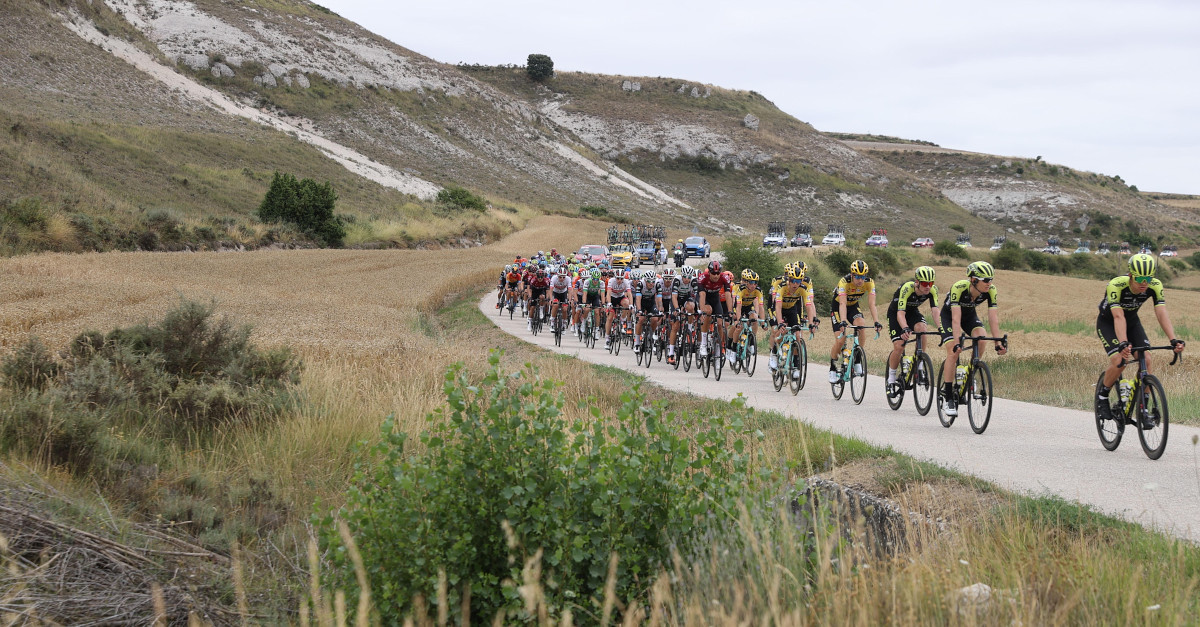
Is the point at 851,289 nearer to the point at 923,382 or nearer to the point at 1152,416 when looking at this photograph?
the point at 923,382

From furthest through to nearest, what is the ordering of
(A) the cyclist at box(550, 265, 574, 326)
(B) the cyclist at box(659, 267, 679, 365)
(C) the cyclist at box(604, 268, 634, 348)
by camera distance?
(A) the cyclist at box(550, 265, 574, 326), (C) the cyclist at box(604, 268, 634, 348), (B) the cyclist at box(659, 267, 679, 365)

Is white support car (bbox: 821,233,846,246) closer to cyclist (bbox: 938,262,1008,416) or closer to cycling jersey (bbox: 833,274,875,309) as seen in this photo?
cycling jersey (bbox: 833,274,875,309)

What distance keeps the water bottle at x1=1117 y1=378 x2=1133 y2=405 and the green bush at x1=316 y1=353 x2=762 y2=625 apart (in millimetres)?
6139

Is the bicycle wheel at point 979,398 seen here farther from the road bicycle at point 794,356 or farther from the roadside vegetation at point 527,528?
the road bicycle at point 794,356

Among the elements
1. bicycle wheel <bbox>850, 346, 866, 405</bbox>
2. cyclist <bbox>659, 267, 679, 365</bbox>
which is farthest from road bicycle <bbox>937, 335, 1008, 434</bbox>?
cyclist <bbox>659, 267, 679, 365</bbox>

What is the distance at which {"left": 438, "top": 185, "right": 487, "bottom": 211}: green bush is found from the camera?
75375 millimetres

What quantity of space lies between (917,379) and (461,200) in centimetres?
6656

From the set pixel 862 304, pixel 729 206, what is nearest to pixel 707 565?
pixel 862 304

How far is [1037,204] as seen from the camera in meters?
130

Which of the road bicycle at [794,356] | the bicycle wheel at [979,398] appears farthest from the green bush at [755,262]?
the bicycle wheel at [979,398]

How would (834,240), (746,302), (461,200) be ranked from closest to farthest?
(746,302) < (834,240) < (461,200)

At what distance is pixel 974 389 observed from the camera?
35.9ft

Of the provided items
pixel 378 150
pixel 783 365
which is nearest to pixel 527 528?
pixel 783 365

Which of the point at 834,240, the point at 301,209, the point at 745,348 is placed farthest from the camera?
the point at 834,240
